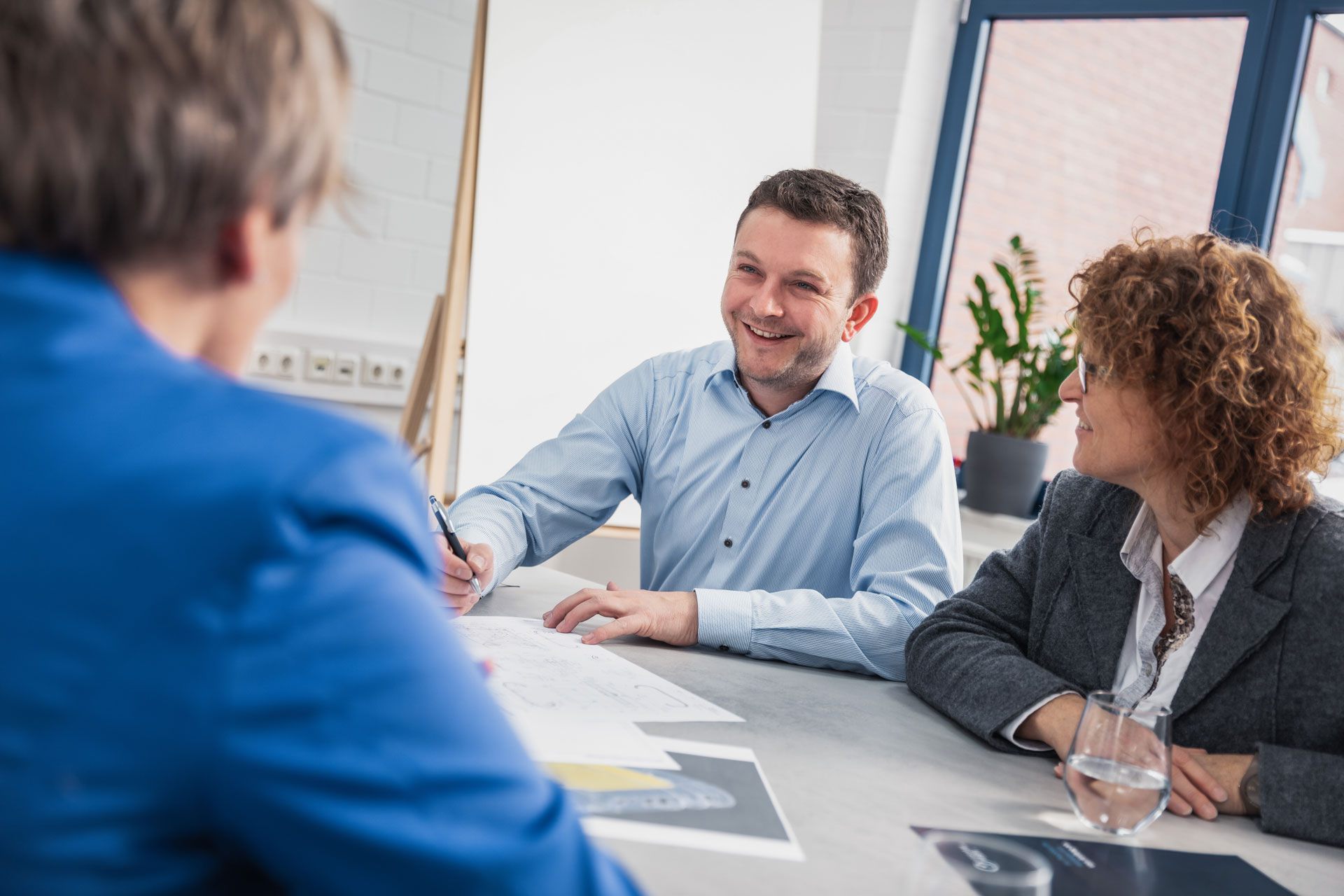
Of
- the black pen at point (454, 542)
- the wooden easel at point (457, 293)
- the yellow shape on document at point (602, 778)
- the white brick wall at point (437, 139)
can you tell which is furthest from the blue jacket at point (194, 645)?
the white brick wall at point (437, 139)

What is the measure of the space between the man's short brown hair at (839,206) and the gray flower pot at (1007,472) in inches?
50.9

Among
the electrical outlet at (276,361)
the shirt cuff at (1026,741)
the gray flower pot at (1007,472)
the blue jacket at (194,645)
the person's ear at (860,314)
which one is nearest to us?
the blue jacket at (194,645)

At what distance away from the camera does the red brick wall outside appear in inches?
138

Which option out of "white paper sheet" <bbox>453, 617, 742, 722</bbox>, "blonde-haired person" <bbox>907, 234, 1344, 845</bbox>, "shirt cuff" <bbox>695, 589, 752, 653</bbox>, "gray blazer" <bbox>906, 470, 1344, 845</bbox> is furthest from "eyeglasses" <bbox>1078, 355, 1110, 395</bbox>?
"white paper sheet" <bbox>453, 617, 742, 722</bbox>

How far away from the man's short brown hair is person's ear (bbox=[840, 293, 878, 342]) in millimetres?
21

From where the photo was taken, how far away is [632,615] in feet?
4.77

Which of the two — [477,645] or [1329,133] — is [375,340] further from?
[1329,133]

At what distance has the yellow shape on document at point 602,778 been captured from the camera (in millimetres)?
919

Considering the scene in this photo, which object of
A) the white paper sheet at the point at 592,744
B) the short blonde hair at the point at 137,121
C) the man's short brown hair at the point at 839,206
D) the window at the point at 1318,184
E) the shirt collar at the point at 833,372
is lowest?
the white paper sheet at the point at 592,744

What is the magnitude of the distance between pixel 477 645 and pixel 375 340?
82.7 inches

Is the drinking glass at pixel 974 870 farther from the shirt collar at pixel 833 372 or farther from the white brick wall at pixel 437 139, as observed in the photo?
the white brick wall at pixel 437 139

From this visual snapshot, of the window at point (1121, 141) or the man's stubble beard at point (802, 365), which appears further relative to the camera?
the window at point (1121, 141)

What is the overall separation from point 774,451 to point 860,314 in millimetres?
330

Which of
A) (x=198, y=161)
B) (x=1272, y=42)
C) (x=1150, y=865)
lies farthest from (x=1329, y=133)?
(x=198, y=161)
